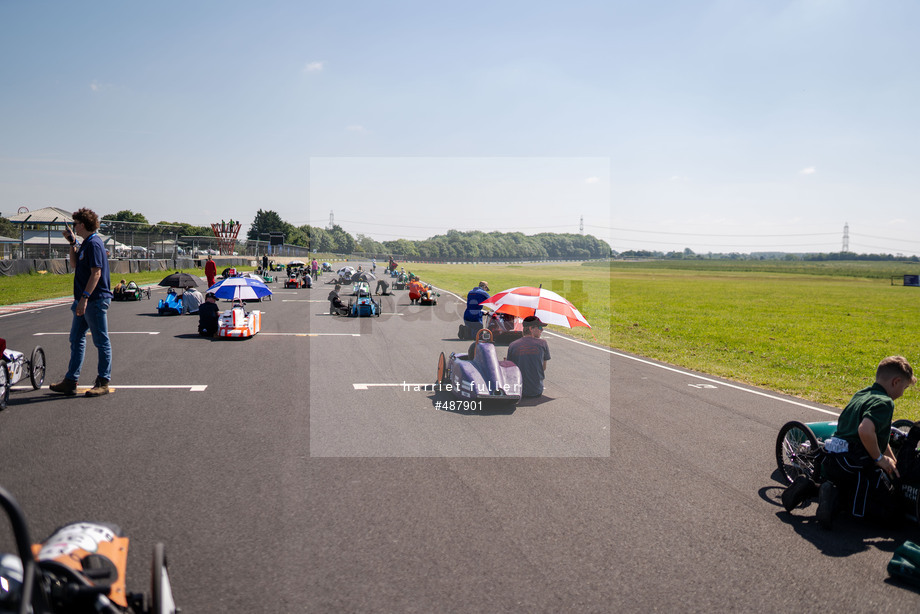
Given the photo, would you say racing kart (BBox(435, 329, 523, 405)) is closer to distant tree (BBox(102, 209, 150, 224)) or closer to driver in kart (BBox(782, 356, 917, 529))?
driver in kart (BBox(782, 356, 917, 529))

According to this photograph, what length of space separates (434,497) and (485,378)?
346cm

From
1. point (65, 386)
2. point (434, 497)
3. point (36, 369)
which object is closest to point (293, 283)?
point (36, 369)

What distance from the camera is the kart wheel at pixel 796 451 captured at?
19.1ft

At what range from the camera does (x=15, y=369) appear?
27.8 ft

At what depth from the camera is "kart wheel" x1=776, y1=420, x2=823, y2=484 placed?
5.81 meters

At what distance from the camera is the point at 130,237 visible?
48031 millimetres

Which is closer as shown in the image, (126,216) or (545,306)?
(545,306)

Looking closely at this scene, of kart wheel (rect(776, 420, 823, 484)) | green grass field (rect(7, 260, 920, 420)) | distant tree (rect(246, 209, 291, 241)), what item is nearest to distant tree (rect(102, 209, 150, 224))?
distant tree (rect(246, 209, 291, 241))

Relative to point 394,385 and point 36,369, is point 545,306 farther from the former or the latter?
point 36,369

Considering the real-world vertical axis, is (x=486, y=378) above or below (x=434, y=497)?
above

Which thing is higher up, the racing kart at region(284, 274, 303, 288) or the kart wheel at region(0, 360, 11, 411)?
the racing kart at region(284, 274, 303, 288)

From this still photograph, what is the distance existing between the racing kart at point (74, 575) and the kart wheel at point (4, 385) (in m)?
6.15

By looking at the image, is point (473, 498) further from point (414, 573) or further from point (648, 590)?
point (648, 590)

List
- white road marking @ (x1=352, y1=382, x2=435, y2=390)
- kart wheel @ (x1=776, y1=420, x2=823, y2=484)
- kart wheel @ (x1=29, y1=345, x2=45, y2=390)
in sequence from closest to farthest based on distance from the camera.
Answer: kart wheel @ (x1=776, y1=420, x2=823, y2=484), kart wheel @ (x1=29, y1=345, x2=45, y2=390), white road marking @ (x1=352, y1=382, x2=435, y2=390)
